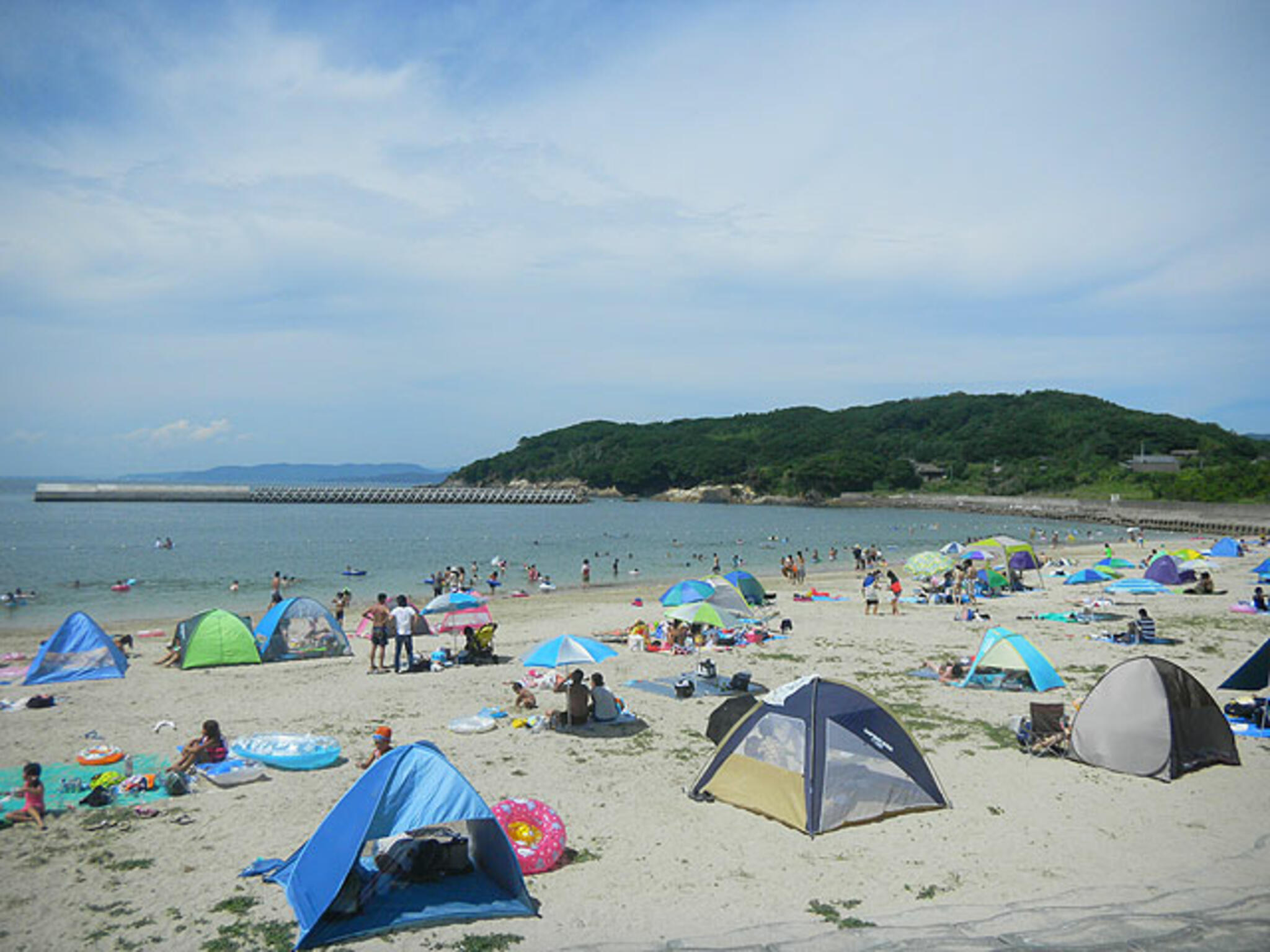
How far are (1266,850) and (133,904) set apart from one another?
1061 centimetres

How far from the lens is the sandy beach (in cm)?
685

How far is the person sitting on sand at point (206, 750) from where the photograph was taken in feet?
34.6

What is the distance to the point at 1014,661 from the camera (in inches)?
594

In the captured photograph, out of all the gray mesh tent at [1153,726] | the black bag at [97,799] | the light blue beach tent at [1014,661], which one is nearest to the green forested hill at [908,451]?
the light blue beach tent at [1014,661]

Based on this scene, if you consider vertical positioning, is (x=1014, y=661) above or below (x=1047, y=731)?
above

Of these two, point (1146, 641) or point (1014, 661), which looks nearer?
point (1014, 661)

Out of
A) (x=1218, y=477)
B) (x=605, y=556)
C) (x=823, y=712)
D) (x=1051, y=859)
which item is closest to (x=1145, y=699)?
(x=1051, y=859)

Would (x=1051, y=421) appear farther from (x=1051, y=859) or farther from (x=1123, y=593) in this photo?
(x=1051, y=859)

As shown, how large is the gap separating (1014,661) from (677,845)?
9128mm

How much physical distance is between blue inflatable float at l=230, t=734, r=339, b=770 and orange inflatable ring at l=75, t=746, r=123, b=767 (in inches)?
54.5

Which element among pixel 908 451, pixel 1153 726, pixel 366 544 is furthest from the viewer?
pixel 908 451

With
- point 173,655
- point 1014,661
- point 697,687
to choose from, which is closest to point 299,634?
point 173,655

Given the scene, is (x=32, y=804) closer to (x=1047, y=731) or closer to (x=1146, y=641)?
(x=1047, y=731)

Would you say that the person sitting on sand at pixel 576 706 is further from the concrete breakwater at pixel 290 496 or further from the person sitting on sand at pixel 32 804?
the concrete breakwater at pixel 290 496
